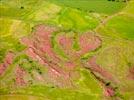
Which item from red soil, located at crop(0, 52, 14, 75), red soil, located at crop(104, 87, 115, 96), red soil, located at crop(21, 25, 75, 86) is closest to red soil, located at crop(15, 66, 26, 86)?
red soil, located at crop(0, 52, 14, 75)

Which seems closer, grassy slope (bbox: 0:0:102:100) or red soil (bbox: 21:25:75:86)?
grassy slope (bbox: 0:0:102:100)

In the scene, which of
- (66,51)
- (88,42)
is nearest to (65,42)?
(66,51)

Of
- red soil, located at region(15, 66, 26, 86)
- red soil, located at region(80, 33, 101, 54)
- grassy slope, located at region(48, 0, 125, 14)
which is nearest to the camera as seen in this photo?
red soil, located at region(15, 66, 26, 86)

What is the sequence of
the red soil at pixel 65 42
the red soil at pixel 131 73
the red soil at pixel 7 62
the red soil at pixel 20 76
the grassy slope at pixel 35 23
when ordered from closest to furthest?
the grassy slope at pixel 35 23 < the red soil at pixel 20 76 < the red soil at pixel 7 62 < the red soil at pixel 131 73 < the red soil at pixel 65 42

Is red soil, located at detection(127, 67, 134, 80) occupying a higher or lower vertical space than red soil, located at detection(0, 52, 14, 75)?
lower

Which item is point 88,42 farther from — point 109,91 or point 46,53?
point 109,91

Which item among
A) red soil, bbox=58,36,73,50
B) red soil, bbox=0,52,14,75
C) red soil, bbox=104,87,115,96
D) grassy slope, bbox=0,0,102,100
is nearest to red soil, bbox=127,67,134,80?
red soil, bbox=104,87,115,96

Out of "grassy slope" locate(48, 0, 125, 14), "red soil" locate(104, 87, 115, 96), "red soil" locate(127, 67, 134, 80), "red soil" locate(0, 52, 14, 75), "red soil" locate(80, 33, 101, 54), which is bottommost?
"red soil" locate(104, 87, 115, 96)

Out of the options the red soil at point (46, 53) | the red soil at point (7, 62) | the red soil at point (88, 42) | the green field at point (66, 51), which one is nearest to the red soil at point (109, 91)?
the green field at point (66, 51)

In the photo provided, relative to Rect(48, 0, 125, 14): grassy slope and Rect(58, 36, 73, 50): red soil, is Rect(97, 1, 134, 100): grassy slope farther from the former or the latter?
Rect(48, 0, 125, 14): grassy slope

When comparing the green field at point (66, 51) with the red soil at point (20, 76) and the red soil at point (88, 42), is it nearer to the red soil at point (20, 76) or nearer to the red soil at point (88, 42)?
the red soil at point (88, 42)

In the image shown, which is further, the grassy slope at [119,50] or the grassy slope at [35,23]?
the grassy slope at [119,50]

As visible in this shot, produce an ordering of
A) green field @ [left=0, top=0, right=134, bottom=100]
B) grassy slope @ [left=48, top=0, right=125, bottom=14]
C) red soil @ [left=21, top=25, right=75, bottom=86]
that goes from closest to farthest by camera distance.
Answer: green field @ [left=0, top=0, right=134, bottom=100], red soil @ [left=21, top=25, right=75, bottom=86], grassy slope @ [left=48, top=0, right=125, bottom=14]
